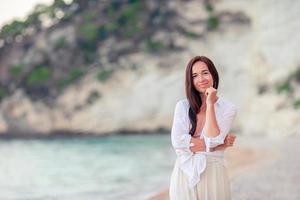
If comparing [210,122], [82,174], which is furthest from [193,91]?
[82,174]

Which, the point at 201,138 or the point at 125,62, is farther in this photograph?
the point at 125,62

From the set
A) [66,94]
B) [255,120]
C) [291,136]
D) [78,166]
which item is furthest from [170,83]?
[78,166]

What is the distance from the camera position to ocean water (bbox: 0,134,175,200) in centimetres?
1055

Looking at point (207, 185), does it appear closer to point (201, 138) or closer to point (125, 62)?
point (201, 138)

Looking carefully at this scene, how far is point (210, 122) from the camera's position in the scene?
252 centimetres

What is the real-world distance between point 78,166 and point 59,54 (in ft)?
65.8

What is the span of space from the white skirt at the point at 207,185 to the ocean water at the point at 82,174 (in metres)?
6.49

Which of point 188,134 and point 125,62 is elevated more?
point 125,62

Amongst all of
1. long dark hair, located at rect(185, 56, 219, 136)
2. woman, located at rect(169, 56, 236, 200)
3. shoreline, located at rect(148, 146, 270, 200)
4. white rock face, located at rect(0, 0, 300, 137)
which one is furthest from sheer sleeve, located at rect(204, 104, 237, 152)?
white rock face, located at rect(0, 0, 300, 137)

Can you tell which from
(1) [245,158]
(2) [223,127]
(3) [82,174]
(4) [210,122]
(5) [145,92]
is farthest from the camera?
(5) [145,92]

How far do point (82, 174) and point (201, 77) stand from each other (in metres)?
12.7

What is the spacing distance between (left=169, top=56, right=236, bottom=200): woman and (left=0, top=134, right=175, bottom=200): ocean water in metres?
6.48

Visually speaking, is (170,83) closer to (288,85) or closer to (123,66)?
(123,66)

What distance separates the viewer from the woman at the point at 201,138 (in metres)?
2.56
